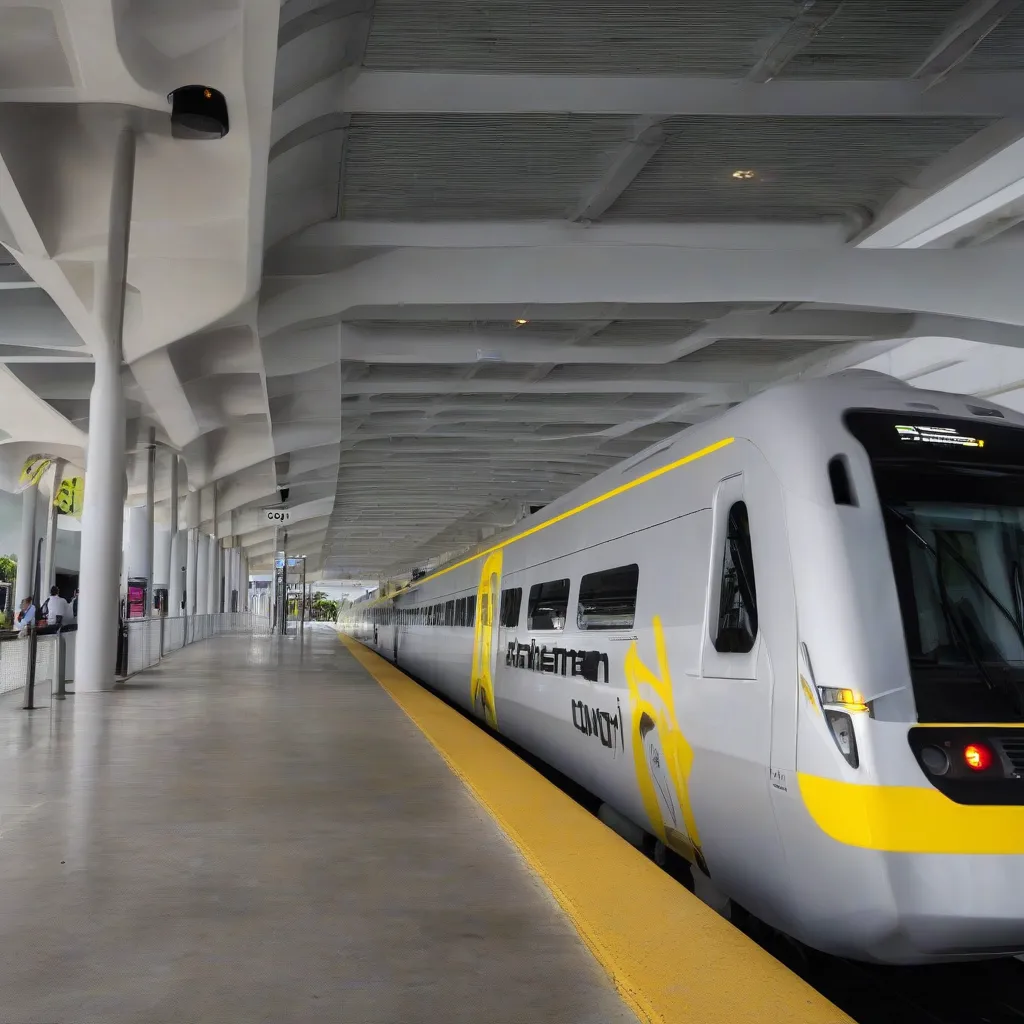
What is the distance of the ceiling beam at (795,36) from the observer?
31.0 ft

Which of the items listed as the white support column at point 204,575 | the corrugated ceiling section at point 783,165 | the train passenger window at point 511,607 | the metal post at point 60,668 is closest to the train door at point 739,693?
the train passenger window at point 511,607

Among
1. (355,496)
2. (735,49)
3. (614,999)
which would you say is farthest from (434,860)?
(355,496)

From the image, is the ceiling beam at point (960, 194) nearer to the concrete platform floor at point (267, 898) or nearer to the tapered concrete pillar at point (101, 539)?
the concrete platform floor at point (267, 898)

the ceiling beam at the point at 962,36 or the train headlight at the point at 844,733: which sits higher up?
the ceiling beam at the point at 962,36

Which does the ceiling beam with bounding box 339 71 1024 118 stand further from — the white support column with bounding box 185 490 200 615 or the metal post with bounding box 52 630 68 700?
the white support column with bounding box 185 490 200 615

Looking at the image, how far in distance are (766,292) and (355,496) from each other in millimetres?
30357

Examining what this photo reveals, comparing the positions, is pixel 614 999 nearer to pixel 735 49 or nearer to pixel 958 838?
pixel 958 838

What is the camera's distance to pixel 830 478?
436cm

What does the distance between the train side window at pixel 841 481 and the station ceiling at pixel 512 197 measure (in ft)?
18.7

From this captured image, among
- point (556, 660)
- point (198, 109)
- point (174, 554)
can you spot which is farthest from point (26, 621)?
point (556, 660)

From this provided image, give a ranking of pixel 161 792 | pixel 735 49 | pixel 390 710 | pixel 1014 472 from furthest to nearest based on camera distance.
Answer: pixel 390 710, pixel 735 49, pixel 161 792, pixel 1014 472

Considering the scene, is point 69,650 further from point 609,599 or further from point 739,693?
point 739,693

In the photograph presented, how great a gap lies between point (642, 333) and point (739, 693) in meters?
15.7

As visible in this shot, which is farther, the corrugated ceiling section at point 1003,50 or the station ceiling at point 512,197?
the corrugated ceiling section at point 1003,50
